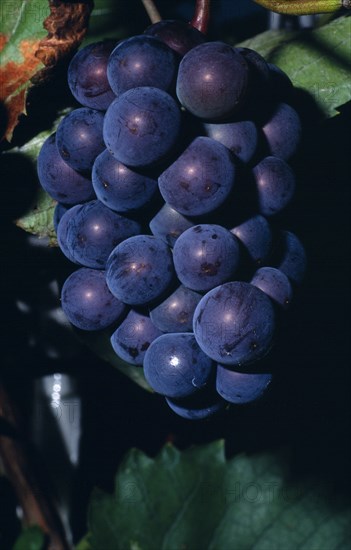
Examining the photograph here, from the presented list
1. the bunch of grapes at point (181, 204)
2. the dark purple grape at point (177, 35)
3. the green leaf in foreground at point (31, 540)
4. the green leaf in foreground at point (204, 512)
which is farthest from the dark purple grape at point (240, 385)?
the green leaf in foreground at point (31, 540)

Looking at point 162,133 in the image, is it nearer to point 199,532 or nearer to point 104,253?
point 104,253

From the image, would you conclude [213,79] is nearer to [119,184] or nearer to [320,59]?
[119,184]

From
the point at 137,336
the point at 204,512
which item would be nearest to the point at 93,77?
the point at 137,336

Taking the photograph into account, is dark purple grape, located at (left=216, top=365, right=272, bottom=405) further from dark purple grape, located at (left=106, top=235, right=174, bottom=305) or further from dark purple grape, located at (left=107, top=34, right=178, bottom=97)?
dark purple grape, located at (left=107, top=34, right=178, bottom=97)

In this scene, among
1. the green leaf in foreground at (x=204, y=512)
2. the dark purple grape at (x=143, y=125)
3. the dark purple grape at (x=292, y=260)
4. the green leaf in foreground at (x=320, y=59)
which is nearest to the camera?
the dark purple grape at (x=143, y=125)

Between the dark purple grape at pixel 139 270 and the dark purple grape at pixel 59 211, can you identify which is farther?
the dark purple grape at pixel 59 211

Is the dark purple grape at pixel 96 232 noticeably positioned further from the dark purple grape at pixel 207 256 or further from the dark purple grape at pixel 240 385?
the dark purple grape at pixel 240 385

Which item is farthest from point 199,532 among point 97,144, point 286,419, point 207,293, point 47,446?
point 97,144
